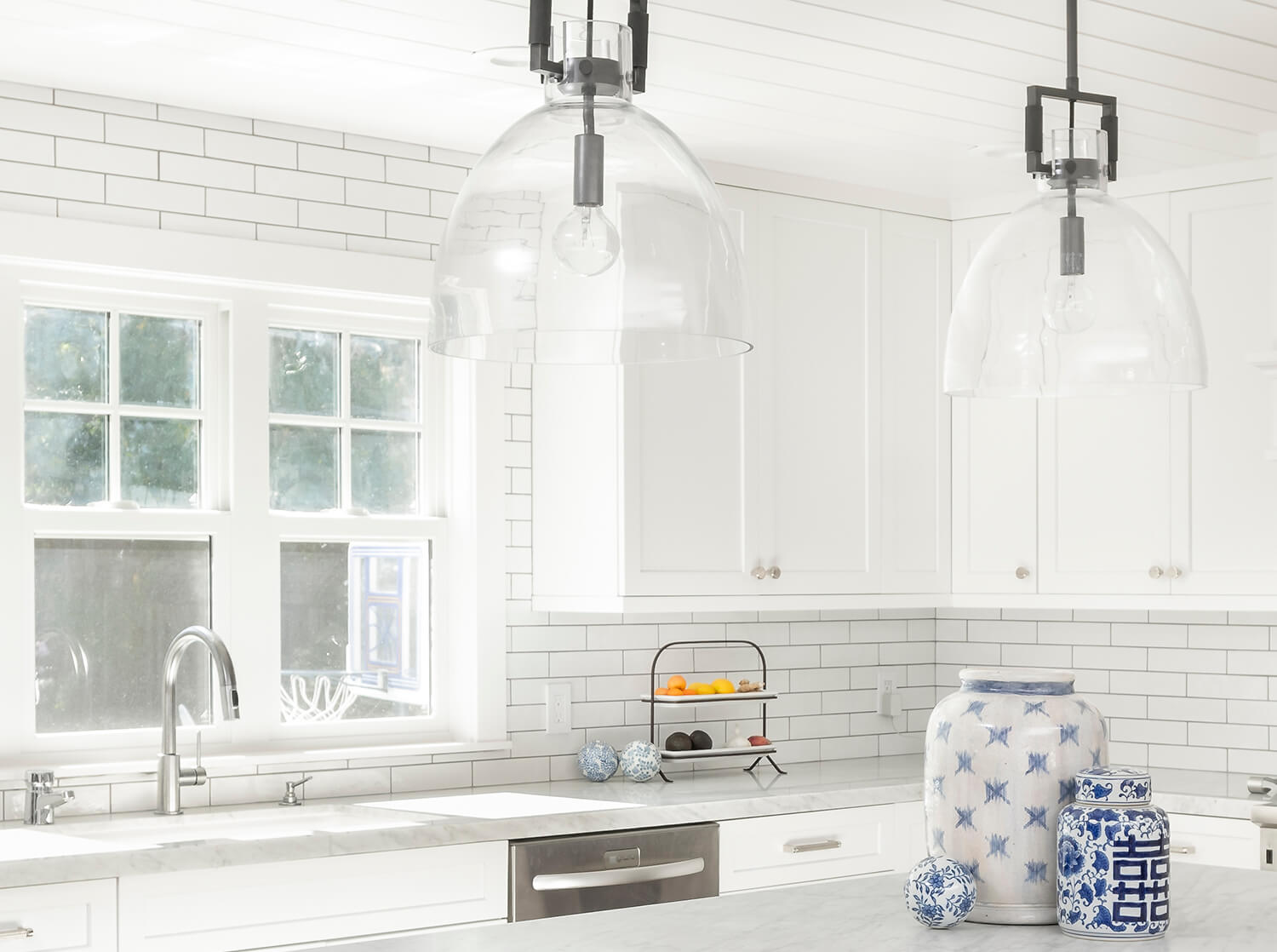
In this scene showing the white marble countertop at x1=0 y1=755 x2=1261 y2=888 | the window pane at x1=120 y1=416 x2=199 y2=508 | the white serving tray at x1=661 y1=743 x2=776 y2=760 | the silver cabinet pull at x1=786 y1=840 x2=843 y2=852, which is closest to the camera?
the white marble countertop at x1=0 y1=755 x2=1261 y2=888

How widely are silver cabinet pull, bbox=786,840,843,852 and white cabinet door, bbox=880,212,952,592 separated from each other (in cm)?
85

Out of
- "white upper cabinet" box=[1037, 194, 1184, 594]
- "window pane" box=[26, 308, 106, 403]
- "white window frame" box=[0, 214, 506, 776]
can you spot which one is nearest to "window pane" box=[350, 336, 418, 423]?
"white window frame" box=[0, 214, 506, 776]

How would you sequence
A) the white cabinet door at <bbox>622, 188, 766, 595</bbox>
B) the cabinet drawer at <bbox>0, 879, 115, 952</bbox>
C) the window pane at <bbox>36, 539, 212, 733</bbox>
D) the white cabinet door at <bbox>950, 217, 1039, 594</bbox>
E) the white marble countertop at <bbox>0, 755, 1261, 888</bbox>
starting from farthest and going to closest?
the white cabinet door at <bbox>950, 217, 1039, 594</bbox> → the white cabinet door at <bbox>622, 188, 766, 595</bbox> → the window pane at <bbox>36, 539, 212, 733</bbox> → the white marble countertop at <bbox>0, 755, 1261, 888</bbox> → the cabinet drawer at <bbox>0, 879, 115, 952</bbox>

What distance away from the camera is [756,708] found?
4.50 meters

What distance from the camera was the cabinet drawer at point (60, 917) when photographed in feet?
9.02

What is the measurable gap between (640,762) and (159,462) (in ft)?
4.84

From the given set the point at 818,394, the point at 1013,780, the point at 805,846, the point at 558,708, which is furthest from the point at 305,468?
the point at 1013,780

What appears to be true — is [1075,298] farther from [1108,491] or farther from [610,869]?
[1108,491]

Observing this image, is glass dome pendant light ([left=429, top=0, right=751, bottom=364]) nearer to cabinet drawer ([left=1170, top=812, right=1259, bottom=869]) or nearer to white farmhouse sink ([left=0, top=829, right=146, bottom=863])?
white farmhouse sink ([left=0, top=829, right=146, bottom=863])

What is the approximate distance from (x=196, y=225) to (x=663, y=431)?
131cm

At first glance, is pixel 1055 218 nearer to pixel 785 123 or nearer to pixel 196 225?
pixel 785 123

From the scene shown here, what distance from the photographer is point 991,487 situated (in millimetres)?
4453

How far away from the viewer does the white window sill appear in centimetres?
332

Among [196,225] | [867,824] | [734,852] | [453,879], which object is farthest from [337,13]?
[867,824]
